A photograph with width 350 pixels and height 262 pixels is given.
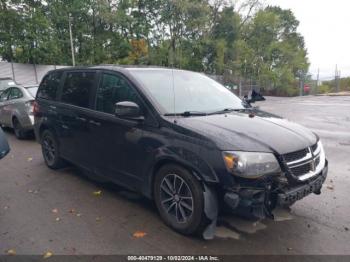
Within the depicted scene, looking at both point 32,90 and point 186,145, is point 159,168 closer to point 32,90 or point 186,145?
point 186,145

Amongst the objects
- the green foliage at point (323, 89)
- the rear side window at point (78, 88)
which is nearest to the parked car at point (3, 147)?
the rear side window at point (78, 88)

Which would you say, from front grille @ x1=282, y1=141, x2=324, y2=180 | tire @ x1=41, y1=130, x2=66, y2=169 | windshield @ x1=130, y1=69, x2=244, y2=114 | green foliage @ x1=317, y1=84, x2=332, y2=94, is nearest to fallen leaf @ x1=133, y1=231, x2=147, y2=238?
windshield @ x1=130, y1=69, x2=244, y2=114

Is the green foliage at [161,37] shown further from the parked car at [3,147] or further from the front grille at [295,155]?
the front grille at [295,155]

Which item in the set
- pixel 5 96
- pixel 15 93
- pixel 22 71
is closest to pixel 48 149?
pixel 15 93

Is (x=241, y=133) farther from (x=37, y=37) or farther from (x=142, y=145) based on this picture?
(x=37, y=37)

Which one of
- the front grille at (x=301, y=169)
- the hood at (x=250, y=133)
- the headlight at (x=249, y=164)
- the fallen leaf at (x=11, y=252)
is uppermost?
the hood at (x=250, y=133)

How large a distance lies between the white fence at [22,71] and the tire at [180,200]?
19829 millimetres

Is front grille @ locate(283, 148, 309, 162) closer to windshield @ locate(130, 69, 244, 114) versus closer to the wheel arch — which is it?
the wheel arch

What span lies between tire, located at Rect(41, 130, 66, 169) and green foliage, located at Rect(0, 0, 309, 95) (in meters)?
18.7

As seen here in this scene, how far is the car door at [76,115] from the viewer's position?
462cm

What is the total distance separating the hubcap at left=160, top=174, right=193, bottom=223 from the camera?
3.36 metres

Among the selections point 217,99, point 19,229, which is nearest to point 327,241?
point 217,99

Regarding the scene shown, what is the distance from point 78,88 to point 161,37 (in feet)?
92.5

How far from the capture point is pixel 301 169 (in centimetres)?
322
